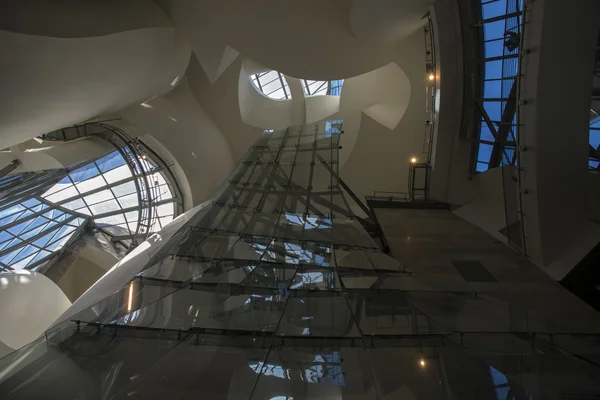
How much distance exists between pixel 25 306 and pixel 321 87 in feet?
51.2

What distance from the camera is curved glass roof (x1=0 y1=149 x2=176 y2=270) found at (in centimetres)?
1752

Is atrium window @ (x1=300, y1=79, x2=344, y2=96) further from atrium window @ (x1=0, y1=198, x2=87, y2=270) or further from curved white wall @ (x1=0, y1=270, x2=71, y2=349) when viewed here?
curved white wall @ (x1=0, y1=270, x2=71, y2=349)

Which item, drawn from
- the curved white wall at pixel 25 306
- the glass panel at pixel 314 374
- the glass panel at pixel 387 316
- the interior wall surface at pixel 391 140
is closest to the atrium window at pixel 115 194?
the curved white wall at pixel 25 306

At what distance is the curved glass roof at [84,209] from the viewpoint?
17516mm

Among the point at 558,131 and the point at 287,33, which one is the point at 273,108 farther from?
the point at 558,131

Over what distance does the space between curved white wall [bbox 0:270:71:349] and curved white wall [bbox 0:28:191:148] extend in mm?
6211

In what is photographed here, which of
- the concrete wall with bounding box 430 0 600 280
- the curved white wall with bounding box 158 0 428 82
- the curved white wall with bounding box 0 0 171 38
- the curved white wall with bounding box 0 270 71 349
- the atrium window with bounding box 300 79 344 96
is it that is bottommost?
the curved white wall with bounding box 0 270 71 349

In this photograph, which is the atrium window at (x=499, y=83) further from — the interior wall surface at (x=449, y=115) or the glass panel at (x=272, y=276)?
the glass panel at (x=272, y=276)

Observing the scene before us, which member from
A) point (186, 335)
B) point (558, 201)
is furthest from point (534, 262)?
point (186, 335)

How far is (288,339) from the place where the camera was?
11.5 ft

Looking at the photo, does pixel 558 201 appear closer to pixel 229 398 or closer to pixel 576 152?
pixel 576 152

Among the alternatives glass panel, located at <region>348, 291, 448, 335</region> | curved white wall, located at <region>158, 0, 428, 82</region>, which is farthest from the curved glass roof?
glass panel, located at <region>348, 291, 448, 335</region>

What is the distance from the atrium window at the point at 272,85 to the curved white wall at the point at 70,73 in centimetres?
921

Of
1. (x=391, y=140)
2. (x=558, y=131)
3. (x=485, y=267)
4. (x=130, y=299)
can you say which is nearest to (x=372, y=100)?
(x=391, y=140)
